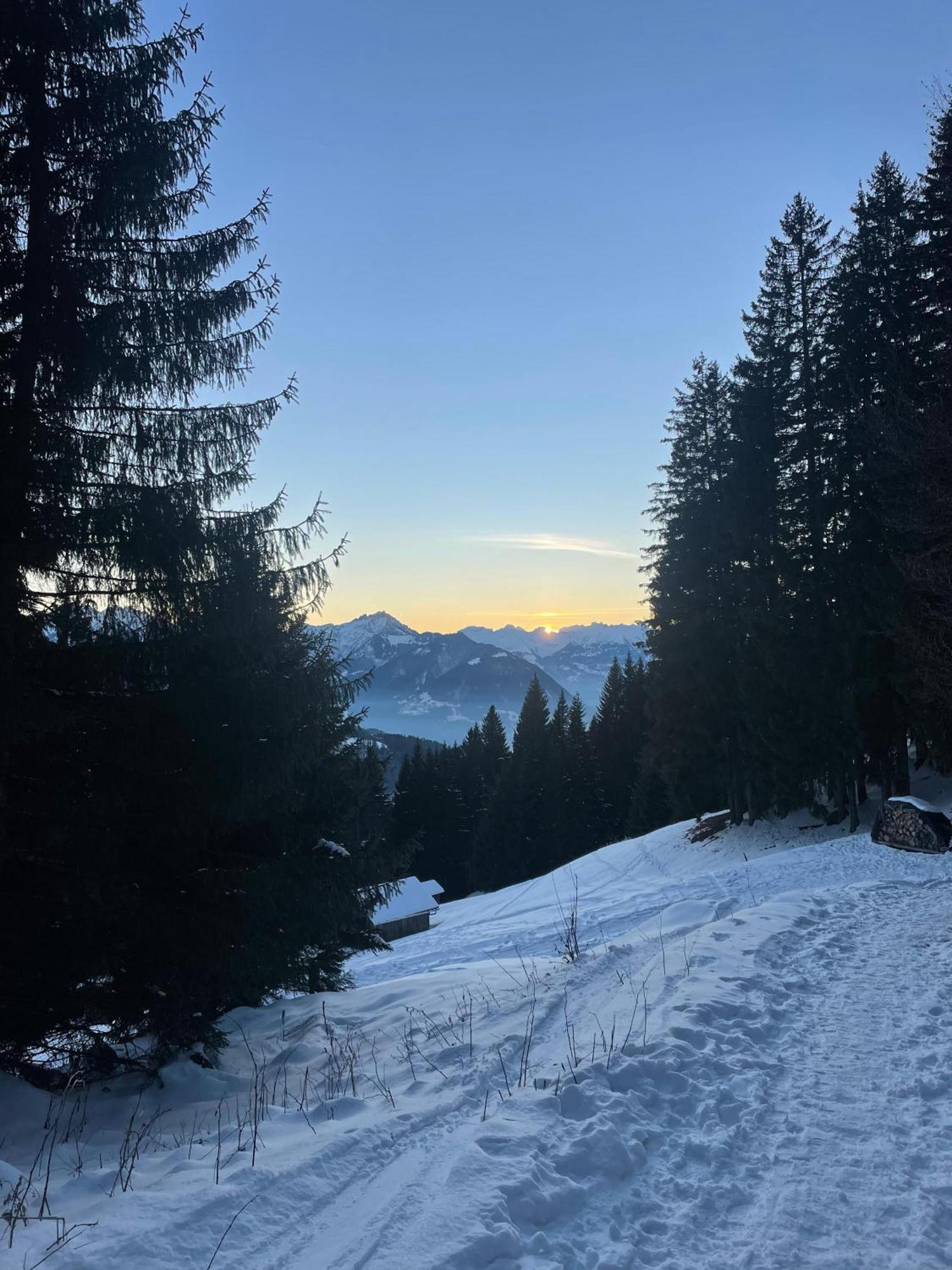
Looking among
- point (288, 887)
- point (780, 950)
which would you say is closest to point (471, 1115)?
point (288, 887)

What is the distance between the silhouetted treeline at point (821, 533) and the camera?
16.1m

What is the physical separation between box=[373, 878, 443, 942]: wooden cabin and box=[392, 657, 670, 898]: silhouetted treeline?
9.91m

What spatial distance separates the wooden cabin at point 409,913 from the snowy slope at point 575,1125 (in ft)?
83.4

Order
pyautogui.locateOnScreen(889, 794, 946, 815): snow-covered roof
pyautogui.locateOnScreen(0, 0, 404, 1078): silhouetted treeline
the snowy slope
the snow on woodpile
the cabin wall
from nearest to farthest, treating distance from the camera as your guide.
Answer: the snowy slope, pyautogui.locateOnScreen(0, 0, 404, 1078): silhouetted treeline, the snow on woodpile, pyautogui.locateOnScreen(889, 794, 946, 815): snow-covered roof, the cabin wall

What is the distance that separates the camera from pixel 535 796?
47.1 metres

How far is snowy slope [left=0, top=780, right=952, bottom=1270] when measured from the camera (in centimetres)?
301

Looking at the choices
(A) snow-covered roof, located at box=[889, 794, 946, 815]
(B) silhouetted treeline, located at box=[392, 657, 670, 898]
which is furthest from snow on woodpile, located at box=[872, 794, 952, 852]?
(B) silhouetted treeline, located at box=[392, 657, 670, 898]

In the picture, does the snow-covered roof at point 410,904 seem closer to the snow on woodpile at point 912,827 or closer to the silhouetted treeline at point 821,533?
the silhouetted treeline at point 821,533

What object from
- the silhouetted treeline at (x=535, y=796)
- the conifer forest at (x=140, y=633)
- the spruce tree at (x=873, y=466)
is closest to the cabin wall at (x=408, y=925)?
the silhouetted treeline at (x=535, y=796)

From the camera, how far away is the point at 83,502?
Answer: 6.64 metres

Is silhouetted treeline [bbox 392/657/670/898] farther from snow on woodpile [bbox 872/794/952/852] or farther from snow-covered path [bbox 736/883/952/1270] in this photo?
snow-covered path [bbox 736/883/952/1270]

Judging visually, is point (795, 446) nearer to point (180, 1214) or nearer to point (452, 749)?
Result: point (180, 1214)

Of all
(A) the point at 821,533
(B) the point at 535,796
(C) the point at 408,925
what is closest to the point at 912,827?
(A) the point at 821,533

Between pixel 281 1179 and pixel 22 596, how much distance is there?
15.3ft
